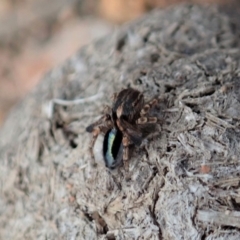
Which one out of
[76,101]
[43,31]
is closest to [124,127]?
[76,101]

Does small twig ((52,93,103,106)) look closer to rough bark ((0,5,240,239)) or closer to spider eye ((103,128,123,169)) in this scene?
rough bark ((0,5,240,239))

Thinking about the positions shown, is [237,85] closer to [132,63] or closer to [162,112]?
[162,112]

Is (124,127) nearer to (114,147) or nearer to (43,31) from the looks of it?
(114,147)

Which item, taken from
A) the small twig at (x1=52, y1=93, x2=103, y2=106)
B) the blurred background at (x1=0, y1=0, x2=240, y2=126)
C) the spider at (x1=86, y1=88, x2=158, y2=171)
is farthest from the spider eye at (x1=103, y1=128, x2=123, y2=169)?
the blurred background at (x1=0, y1=0, x2=240, y2=126)

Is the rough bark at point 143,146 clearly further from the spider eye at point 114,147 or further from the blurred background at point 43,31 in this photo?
the blurred background at point 43,31


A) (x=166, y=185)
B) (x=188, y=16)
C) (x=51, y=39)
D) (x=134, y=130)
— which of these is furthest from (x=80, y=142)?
(x=51, y=39)
